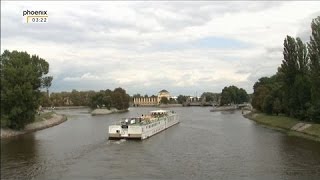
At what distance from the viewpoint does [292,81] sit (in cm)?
7681

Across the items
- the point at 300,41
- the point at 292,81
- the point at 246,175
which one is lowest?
the point at 246,175

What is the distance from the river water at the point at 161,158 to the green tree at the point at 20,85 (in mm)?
6560

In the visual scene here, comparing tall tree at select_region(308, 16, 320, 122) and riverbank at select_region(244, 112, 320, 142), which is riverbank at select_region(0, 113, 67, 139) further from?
tall tree at select_region(308, 16, 320, 122)

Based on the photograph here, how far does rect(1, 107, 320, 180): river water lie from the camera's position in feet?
114

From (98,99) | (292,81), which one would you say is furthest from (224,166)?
(98,99)

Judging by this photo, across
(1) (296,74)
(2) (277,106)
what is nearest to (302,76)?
(1) (296,74)

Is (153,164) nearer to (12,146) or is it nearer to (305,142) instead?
(12,146)

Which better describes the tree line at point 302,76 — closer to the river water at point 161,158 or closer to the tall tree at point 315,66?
the tall tree at point 315,66

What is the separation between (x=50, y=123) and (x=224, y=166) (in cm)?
5839

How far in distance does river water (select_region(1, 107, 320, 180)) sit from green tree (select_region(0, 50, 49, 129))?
258 inches

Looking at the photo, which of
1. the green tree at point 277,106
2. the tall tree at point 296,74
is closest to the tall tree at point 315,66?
the tall tree at point 296,74

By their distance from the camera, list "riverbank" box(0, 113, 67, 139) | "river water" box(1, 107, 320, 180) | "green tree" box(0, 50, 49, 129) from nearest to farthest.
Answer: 1. "river water" box(1, 107, 320, 180)
2. "riverbank" box(0, 113, 67, 139)
3. "green tree" box(0, 50, 49, 129)

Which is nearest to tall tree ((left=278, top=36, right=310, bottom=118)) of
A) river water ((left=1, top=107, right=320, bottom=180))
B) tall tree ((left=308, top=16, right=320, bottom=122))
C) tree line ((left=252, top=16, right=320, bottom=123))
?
tree line ((left=252, top=16, right=320, bottom=123))

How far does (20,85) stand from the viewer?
6806cm
